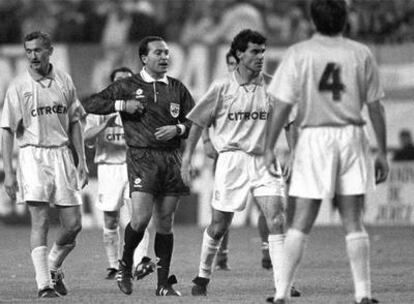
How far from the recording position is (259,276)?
13266mm

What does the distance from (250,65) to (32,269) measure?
14.6 feet

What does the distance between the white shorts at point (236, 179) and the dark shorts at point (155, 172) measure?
0.36 metres

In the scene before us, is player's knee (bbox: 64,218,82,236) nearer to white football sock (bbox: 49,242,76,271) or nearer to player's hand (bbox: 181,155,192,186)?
white football sock (bbox: 49,242,76,271)

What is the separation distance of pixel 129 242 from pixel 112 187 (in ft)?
9.33

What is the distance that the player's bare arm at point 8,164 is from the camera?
11.1 meters

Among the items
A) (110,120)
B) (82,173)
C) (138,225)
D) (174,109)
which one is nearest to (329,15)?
(174,109)

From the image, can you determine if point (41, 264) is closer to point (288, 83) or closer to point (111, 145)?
point (288, 83)

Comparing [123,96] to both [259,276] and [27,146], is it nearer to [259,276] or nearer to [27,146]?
[27,146]

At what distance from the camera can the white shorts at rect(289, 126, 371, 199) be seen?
912cm

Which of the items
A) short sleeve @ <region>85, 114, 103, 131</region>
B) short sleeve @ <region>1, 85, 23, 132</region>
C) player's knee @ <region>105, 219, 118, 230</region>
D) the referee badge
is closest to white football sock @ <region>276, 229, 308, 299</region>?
the referee badge

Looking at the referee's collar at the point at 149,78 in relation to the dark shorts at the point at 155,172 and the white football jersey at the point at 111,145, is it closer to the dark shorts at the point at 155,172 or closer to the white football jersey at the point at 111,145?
the dark shorts at the point at 155,172

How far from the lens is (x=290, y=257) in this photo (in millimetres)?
9188

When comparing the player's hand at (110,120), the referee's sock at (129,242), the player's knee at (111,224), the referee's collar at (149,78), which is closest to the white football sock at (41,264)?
the referee's sock at (129,242)

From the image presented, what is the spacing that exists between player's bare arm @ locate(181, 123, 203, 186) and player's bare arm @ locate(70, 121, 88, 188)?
3.44 feet
